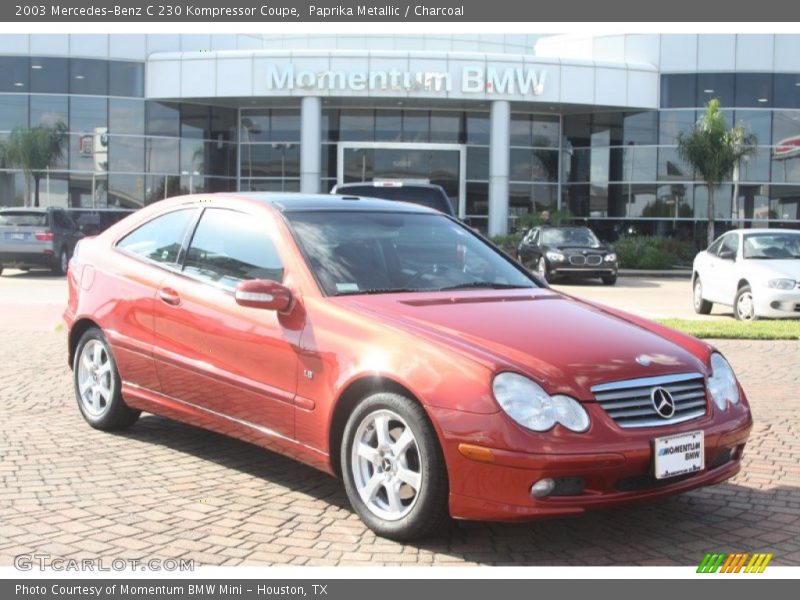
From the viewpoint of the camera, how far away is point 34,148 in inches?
1318

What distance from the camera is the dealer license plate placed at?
414cm

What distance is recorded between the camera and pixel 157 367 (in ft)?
19.1

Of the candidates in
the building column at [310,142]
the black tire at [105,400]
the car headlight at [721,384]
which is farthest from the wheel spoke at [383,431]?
the building column at [310,142]

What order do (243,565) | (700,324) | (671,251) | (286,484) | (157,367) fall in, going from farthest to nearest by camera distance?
(671,251) < (700,324) < (157,367) < (286,484) < (243,565)

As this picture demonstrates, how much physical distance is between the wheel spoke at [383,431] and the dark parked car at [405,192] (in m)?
8.67

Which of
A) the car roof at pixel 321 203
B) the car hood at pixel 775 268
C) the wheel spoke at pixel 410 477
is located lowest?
the wheel spoke at pixel 410 477

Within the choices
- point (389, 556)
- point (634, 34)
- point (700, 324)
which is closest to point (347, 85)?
point (634, 34)

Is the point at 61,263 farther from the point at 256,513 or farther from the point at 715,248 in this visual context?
the point at 256,513

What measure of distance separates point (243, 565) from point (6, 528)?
1318 mm

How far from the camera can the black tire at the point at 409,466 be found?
4.16 metres

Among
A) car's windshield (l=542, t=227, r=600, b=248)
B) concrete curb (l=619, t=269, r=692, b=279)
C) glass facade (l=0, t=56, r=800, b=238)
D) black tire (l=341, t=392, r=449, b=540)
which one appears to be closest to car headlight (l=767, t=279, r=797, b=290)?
car's windshield (l=542, t=227, r=600, b=248)

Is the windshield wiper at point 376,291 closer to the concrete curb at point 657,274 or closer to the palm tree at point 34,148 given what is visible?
the concrete curb at point 657,274

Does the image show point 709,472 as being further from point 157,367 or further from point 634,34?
point 634,34

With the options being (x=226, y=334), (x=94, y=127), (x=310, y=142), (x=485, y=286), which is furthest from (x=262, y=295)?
(x=94, y=127)
